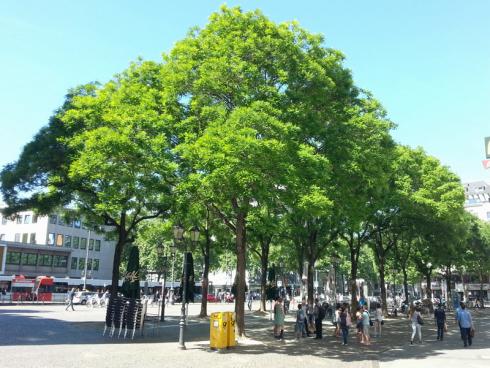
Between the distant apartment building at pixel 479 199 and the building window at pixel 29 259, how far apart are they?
311 feet

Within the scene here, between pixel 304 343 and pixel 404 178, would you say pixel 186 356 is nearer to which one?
pixel 304 343

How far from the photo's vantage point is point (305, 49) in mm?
19703

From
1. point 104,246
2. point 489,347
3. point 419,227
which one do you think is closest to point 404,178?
point 419,227

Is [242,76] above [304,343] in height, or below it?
above

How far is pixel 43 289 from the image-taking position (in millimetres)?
52750

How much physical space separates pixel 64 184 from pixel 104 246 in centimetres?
6008

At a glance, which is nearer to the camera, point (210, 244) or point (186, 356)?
point (186, 356)

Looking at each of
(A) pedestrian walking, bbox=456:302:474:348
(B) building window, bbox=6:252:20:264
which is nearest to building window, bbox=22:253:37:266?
(B) building window, bbox=6:252:20:264

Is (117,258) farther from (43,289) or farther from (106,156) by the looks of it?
(43,289)

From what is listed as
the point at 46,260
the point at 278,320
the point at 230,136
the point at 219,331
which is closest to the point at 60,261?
the point at 46,260

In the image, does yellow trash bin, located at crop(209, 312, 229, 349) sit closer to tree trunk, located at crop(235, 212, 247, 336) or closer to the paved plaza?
the paved plaza

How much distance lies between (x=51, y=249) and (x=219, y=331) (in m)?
59.7

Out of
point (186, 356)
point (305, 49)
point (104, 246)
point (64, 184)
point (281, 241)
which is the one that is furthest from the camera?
point (104, 246)

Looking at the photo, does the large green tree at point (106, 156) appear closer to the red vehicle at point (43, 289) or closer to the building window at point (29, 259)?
the red vehicle at point (43, 289)
